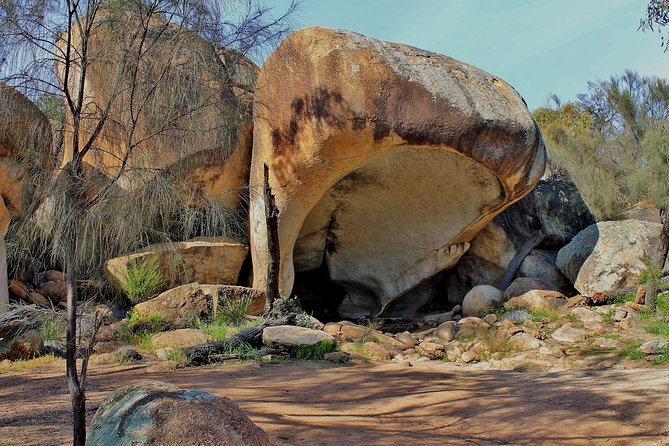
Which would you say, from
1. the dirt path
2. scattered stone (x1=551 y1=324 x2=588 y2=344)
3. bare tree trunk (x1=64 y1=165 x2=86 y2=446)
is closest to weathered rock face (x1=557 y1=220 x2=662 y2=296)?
scattered stone (x1=551 y1=324 x2=588 y2=344)

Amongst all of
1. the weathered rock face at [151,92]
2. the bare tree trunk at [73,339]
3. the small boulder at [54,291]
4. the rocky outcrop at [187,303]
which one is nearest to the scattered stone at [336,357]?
the rocky outcrop at [187,303]

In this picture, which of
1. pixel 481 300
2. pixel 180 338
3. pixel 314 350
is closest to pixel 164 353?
pixel 180 338

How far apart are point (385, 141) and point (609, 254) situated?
4.76 meters

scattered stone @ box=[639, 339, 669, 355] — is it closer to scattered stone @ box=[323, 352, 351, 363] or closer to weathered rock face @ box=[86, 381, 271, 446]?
scattered stone @ box=[323, 352, 351, 363]

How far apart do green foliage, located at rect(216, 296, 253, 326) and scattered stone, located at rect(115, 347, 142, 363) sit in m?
1.89

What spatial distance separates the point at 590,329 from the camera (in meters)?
9.52

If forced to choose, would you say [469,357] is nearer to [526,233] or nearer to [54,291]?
[526,233]

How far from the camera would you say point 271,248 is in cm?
1072

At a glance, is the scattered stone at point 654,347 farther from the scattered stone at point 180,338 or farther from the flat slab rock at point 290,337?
the scattered stone at point 180,338

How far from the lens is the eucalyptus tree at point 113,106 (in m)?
4.47

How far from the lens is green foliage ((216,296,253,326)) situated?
9.75 metres

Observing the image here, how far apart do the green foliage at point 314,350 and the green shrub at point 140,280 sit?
3107 millimetres

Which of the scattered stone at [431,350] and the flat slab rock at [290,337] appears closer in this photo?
the flat slab rock at [290,337]

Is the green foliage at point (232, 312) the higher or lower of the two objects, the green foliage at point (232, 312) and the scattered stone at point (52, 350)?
the higher
